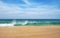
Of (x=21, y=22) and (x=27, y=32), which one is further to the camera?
(x=21, y=22)

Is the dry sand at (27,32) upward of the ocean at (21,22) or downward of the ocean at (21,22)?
downward

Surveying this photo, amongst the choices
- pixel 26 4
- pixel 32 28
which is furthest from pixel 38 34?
pixel 26 4

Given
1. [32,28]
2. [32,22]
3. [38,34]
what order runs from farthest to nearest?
[32,22], [32,28], [38,34]

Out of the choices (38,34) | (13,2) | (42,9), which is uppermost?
(13,2)

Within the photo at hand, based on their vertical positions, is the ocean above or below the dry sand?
above

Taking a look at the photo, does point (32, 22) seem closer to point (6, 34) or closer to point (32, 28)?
point (32, 28)

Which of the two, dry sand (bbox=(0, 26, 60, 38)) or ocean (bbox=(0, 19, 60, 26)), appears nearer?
dry sand (bbox=(0, 26, 60, 38))

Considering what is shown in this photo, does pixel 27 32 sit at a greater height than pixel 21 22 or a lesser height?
lesser

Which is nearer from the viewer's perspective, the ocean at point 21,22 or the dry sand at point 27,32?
the dry sand at point 27,32

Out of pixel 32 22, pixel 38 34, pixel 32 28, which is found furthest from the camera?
pixel 32 22

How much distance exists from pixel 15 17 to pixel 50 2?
708 millimetres

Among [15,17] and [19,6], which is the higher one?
[19,6]

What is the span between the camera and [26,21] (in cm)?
244

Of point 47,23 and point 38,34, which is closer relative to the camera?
point 38,34
